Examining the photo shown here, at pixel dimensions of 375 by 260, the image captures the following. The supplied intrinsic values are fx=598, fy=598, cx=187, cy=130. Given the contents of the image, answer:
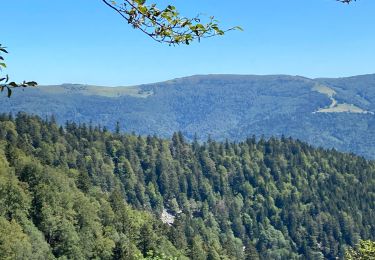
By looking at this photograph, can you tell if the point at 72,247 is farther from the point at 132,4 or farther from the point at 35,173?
the point at 132,4

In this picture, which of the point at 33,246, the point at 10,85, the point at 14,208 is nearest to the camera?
the point at 10,85

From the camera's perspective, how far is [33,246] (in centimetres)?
10575

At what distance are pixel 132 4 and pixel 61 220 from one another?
11690 cm

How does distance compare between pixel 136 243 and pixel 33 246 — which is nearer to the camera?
pixel 33 246

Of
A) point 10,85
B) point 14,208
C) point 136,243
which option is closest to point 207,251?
point 136,243

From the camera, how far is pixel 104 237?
132 m

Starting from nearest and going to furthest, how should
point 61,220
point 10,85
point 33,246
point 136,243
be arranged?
1. point 10,85
2. point 33,246
3. point 61,220
4. point 136,243

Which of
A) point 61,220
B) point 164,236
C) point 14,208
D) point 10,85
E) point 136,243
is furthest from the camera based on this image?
point 164,236

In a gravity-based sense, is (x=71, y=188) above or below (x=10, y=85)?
below

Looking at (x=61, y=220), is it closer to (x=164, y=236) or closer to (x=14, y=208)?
(x=14, y=208)

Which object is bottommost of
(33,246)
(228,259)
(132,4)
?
(228,259)

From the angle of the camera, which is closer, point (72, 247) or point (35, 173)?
point (72, 247)

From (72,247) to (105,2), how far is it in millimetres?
112930

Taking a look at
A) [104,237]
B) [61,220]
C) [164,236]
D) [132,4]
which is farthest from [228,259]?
[132,4]
